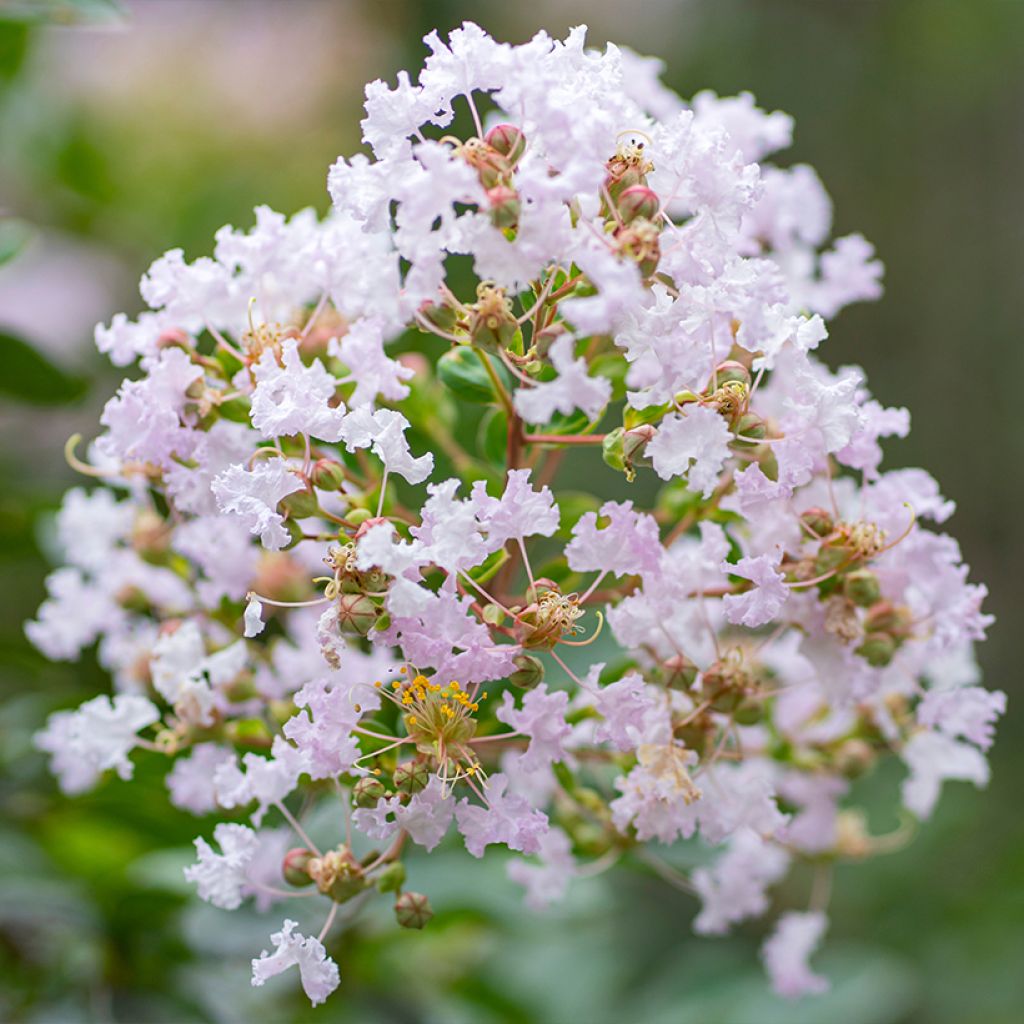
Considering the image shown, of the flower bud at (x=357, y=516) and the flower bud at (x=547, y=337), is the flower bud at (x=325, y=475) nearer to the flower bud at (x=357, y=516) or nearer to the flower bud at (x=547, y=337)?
the flower bud at (x=357, y=516)

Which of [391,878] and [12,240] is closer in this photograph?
[391,878]

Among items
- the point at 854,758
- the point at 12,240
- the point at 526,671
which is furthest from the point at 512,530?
the point at 12,240

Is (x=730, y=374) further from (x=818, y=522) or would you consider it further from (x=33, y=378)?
(x=33, y=378)

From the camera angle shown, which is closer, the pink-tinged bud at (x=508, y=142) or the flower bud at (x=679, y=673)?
the pink-tinged bud at (x=508, y=142)

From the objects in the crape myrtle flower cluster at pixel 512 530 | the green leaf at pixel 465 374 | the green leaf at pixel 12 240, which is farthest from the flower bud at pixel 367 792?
the green leaf at pixel 12 240

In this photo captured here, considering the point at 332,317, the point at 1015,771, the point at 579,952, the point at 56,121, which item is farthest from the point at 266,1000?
the point at 1015,771

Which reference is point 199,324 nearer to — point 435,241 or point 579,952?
point 435,241

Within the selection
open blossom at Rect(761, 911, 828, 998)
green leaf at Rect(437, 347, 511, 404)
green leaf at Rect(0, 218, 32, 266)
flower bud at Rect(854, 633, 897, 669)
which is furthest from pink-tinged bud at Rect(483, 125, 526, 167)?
open blossom at Rect(761, 911, 828, 998)
